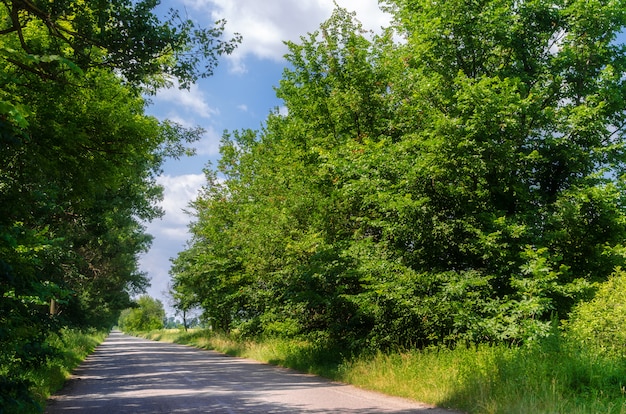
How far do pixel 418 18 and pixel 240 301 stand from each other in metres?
21.2

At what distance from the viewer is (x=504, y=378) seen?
957 centimetres

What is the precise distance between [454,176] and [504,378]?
20.4 ft

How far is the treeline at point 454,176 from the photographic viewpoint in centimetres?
1350

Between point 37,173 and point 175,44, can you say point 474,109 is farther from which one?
point 37,173

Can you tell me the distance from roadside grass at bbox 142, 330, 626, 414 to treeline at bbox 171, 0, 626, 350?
45.9 inches

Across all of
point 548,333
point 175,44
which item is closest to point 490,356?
point 548,333

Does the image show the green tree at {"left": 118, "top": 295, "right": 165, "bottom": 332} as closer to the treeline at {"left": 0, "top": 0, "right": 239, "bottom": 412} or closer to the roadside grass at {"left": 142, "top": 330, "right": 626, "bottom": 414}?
the treeline at {"left": 0, "top": 0, "right": 239, "bottom": 412}

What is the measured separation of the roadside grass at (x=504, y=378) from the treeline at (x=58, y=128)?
23.2 feet

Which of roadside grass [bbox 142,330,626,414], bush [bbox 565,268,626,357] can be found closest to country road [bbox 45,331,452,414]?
roadside grass [bbox 142,330,626,414]

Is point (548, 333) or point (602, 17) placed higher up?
point (602, 17)

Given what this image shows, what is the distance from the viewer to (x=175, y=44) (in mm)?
7812

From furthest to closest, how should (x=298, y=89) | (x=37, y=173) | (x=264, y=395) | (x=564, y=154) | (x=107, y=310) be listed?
(x=107, y=310), (x=298, y=89), (x=564, y=154), (x=264, y=395), (x=37, y=173)

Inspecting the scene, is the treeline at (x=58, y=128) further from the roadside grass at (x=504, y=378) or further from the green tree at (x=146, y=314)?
the green tree at (x=146, y=314)

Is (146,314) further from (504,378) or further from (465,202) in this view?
(504,378)
